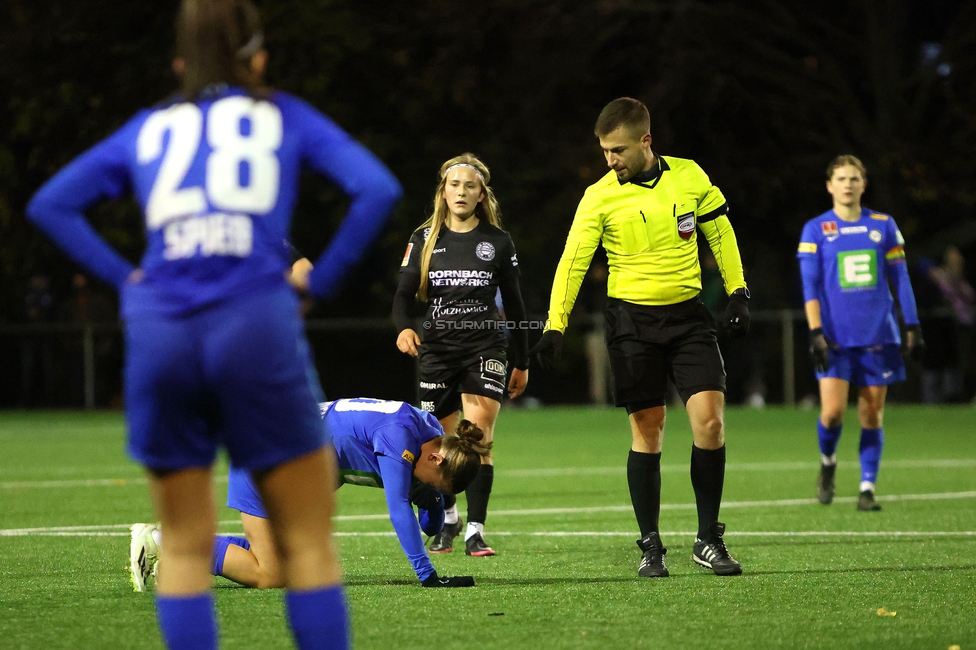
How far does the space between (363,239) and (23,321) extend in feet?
73.6

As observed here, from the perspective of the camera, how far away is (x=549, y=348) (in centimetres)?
702

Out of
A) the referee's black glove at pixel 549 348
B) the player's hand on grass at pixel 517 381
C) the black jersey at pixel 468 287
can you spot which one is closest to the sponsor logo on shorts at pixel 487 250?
the black jersey at pixel 468 287

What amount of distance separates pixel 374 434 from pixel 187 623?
2901 mm

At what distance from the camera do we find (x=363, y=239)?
3686 mm

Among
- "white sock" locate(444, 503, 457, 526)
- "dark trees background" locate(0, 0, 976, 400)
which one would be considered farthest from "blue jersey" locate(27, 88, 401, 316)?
"dark trees background" locate(0, 0, 976, 400)

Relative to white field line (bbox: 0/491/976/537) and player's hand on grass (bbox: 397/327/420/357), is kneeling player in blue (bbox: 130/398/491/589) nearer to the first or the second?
player's hand on grass (bbox: 397/327/420/357)

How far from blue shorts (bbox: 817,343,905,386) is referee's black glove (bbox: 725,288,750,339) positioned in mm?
3505

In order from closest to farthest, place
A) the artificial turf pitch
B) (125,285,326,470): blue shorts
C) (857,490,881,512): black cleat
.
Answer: (125,285,326,470): blue shorts, the artificial turf pitch, (857,490,881,512): black cleat

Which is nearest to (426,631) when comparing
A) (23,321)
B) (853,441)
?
(853,441)

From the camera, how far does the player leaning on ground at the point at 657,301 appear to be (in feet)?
23.6

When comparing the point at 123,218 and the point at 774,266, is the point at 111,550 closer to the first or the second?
the point at 123,218

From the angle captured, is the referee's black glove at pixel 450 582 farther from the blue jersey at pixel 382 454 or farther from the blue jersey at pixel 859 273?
the blue jersey at pixel 859 273

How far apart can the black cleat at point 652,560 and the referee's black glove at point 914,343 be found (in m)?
3.99

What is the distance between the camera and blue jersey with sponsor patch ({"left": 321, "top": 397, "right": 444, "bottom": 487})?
6516 mm
